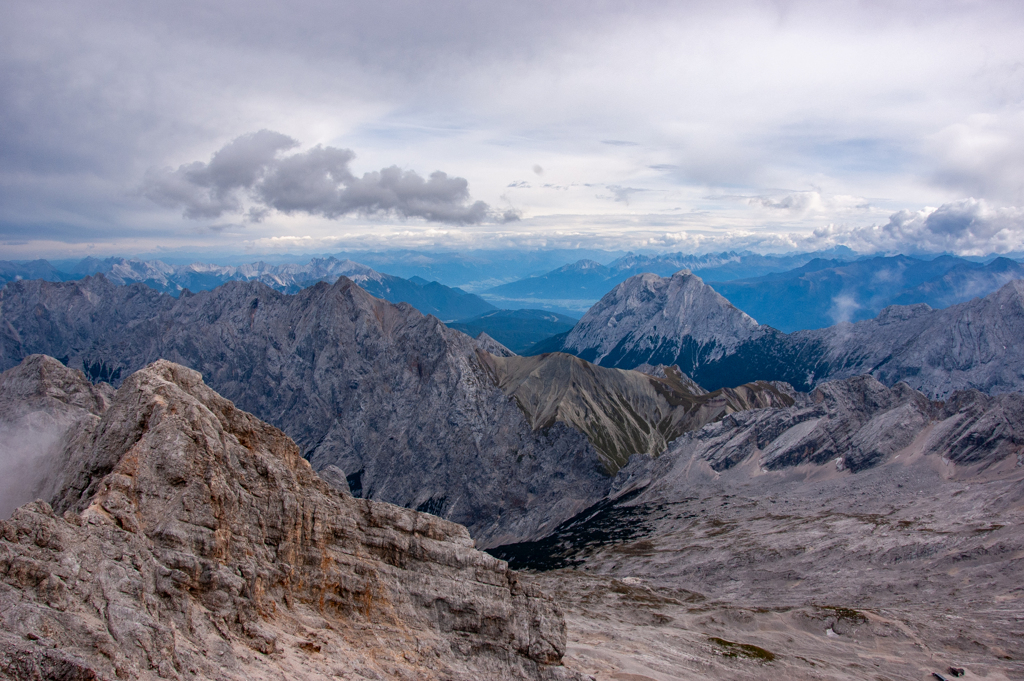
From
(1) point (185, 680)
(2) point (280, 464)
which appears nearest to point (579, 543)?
(2) point (280, 464)

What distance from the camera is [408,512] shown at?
5847cm

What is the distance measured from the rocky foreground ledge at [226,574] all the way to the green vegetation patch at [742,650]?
4480 centimetres

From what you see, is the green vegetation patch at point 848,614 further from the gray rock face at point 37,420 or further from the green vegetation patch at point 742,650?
the gray rock face at point 37,420

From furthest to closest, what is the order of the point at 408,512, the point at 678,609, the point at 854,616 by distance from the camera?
the point at 678,609
the point at 854,616
the point at 408,512

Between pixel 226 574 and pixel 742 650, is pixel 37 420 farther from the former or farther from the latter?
pixel 742 650

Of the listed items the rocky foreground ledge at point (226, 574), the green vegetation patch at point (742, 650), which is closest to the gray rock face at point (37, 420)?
the rocky foreground ledge at point (226, 574)

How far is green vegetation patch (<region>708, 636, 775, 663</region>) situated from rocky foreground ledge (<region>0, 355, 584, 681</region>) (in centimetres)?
4480

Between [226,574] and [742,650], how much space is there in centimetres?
8405

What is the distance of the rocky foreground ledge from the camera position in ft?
96.0

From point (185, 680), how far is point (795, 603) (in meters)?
122

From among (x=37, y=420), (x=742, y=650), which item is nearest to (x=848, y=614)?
(x=742, y=650)

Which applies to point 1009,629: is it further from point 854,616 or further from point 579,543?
point 579,543

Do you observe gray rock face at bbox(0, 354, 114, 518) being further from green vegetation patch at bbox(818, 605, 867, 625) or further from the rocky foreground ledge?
green vegetation patch at bbox(818, 605, 867, 625)

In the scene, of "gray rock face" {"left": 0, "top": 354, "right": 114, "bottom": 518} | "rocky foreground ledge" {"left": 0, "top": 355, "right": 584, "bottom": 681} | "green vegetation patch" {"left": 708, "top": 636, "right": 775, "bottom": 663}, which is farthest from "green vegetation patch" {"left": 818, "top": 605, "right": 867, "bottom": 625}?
"gray rock face" {"left": 0, "top": 354, "right": 114, "bottom": 518}
